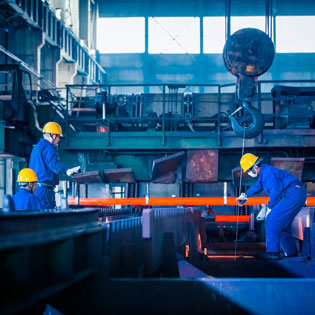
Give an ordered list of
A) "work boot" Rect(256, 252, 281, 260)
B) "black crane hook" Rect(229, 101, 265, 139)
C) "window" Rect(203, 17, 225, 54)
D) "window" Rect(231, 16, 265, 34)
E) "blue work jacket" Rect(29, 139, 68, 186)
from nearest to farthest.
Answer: "work boot" Rect(256, 252, 281, 260) < "blue work jacket" Rect(29, 139, 68, 186) < "black crane hook" Rect(229, 101, 265, 139) < "window" Rect(231, 16, 265, 34) < "window" Rect(203, 17, 225, 54)

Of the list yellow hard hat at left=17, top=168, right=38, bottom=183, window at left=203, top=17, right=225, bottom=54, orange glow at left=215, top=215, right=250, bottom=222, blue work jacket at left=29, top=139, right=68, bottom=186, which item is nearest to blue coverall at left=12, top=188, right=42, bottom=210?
yellow hard hat at left=17, top=168, right=38, bottom=183

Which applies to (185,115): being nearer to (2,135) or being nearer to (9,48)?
(2,135)

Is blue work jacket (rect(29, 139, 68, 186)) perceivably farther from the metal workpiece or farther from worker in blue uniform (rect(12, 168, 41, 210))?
the metal workpiece

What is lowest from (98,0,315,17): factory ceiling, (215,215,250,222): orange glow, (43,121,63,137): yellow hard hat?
(215,215,250,222): orange glow

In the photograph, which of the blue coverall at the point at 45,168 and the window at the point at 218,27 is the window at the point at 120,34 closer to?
the window at the point at 218,27

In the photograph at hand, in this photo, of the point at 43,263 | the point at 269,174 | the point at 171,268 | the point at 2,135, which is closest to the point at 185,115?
the point at 2,135

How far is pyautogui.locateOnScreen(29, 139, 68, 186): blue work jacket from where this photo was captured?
7156 mm

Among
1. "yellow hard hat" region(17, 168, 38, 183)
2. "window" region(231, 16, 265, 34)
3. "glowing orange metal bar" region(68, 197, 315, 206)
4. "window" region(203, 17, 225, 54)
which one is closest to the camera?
"yellow hard hat" region(17, 168, 38, 183)

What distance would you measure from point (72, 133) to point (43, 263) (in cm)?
854

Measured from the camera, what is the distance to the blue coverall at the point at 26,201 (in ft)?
21.6

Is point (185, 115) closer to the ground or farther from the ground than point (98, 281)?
farther from the ground

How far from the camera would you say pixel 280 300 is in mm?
3418

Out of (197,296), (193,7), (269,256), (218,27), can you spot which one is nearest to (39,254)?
(197,296)

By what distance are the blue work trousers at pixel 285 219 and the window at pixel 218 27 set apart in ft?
74.4
